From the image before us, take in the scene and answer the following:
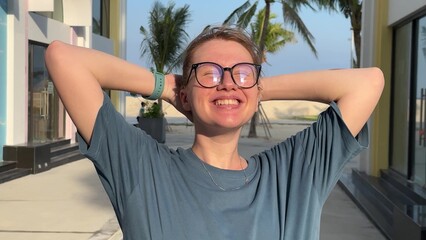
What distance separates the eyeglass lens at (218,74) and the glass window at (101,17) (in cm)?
1595

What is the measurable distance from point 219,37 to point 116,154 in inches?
17.7

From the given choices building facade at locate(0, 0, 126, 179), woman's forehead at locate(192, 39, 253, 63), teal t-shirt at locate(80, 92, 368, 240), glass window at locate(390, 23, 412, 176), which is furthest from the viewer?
building facade at locate(0, 0, 126, 179)

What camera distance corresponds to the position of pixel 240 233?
137cm

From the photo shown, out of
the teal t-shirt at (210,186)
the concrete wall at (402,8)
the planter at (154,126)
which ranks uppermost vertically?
the concrete wall at (402,8)

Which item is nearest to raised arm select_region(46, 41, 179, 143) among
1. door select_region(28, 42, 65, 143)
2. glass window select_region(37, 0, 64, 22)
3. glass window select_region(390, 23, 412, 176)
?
glass window select_region(390, 23, 412, 176)

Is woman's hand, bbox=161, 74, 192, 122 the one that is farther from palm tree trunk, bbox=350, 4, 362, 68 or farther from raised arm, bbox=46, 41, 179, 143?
palm tree trunk, bbox=350, 4, 362, 68

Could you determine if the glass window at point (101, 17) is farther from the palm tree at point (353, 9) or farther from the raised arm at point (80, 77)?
the raised arm at point (80, 77)

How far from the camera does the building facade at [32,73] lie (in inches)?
394

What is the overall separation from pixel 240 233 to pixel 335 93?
58 centimetres

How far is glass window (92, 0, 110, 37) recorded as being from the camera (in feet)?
55.6

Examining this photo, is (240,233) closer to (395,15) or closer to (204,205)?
(204,205)

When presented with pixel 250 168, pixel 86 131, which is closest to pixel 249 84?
pixel 250 168

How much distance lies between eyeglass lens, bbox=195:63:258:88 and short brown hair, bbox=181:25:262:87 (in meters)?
0.07

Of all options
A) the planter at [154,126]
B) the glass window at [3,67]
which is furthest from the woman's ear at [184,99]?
the planter at [154,126]
